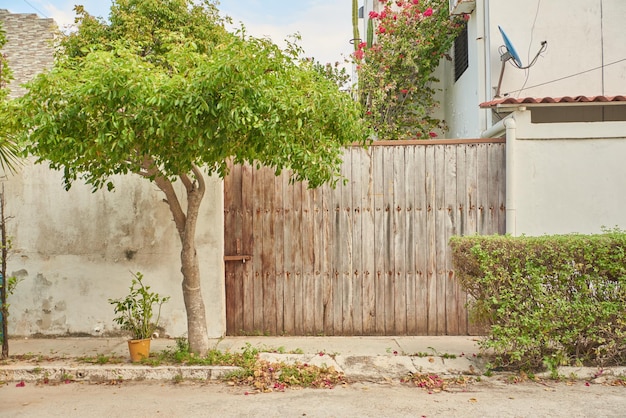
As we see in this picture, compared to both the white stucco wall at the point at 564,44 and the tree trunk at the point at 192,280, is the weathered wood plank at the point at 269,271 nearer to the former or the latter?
the tree trunk at the point at 192,280

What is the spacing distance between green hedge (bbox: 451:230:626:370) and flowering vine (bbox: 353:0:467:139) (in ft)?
19.7

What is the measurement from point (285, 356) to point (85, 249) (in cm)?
311

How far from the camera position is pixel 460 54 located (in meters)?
11.1

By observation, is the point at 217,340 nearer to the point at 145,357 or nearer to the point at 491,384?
the point at 145,357

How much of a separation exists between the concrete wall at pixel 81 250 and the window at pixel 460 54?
19.0ft

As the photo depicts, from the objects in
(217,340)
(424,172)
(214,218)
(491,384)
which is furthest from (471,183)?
(217,340)

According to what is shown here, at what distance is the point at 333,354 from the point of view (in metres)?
6.52

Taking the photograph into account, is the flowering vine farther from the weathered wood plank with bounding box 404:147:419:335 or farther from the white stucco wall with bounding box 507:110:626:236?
the white stucco wall with bounding box 507:110:626:236

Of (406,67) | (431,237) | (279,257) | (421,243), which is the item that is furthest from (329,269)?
(406,67)

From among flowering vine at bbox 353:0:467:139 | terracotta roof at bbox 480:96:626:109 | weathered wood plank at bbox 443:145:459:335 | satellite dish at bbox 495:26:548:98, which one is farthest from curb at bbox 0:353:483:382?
flowering vine at bbox 353:0:467:139

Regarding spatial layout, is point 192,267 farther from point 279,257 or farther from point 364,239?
point 364,239

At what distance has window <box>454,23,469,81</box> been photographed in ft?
35.2

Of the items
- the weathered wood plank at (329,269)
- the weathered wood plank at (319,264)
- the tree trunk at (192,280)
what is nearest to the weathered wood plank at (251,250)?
the weathered wood plank at (319,264)

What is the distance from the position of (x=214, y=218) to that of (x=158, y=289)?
3.85 ft
